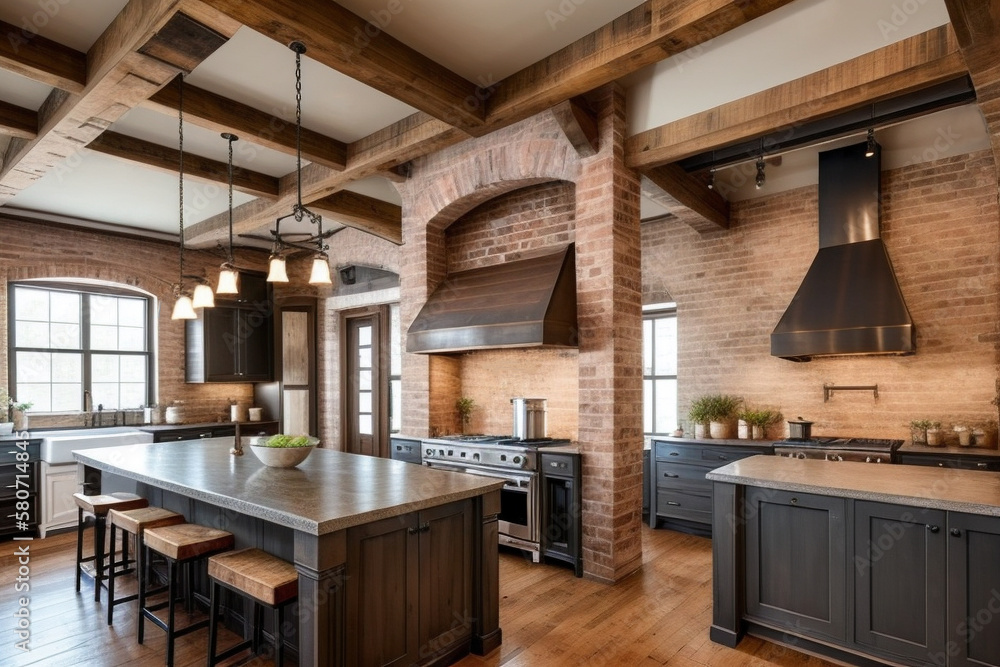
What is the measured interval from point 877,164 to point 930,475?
3.05 meters

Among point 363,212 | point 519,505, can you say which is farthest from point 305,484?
point 363,212

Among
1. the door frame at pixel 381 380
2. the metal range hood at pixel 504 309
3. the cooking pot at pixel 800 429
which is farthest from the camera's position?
the door frame at pixel 381 380

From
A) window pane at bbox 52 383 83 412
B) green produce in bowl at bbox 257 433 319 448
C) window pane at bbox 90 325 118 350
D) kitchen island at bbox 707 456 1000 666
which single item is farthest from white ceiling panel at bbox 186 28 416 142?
window pane at bbox 52 383 83 412

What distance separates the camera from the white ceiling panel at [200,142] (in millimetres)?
4336

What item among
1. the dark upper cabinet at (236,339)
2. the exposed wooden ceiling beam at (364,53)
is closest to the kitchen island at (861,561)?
the exposed wooden ceiling beam at (364,53)

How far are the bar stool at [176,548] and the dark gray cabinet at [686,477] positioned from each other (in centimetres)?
398

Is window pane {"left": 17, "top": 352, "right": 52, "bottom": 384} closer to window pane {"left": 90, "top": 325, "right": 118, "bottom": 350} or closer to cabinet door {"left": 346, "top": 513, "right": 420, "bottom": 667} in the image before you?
window pane {"left": 90, "top": 325, "right": 118, "bottom": 350}

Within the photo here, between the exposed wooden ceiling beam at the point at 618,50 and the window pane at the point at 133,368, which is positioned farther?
the window pane at the point at 133,368

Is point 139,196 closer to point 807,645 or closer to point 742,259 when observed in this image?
point 742,259

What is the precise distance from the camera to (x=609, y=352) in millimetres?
4125

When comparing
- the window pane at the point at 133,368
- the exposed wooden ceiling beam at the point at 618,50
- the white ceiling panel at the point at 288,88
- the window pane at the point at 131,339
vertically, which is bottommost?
the window pane at the point at 133,368

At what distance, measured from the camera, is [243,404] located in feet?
26.5

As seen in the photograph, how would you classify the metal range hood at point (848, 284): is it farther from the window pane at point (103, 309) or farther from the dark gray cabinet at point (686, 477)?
the window pane at point (103, 309)

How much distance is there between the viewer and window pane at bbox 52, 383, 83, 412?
6512 mm
